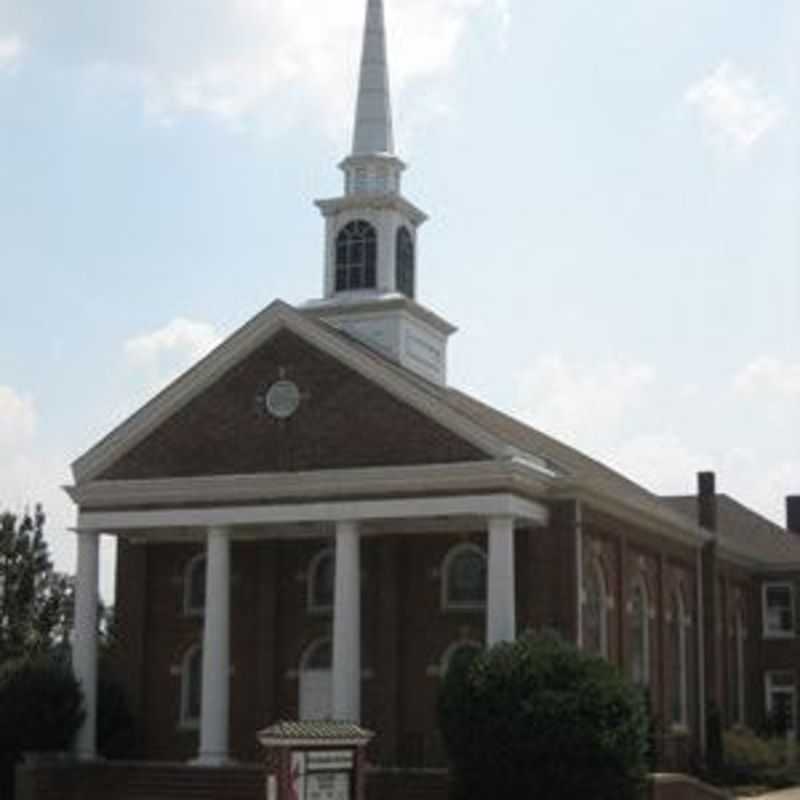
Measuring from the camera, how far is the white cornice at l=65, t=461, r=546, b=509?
38.4 meters

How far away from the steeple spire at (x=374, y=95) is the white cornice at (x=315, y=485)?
39.9 ft

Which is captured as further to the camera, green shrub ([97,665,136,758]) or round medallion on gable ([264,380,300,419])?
green shrub ([97,665,136,758])

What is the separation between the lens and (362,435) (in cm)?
4016

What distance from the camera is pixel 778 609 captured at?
202ft

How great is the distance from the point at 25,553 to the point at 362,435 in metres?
27.8

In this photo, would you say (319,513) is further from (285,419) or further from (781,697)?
(781,697)

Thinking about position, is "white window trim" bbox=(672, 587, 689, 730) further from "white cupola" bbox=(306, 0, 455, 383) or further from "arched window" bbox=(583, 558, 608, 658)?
"white cupola" bbox=(306, 0, 455, 383)

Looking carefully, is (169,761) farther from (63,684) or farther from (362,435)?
(362,435)

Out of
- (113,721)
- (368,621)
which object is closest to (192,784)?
(113,721)

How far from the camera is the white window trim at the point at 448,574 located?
4188cm

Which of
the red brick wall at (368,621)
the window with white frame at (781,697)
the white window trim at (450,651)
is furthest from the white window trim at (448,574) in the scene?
the window with white frame at (781,697)

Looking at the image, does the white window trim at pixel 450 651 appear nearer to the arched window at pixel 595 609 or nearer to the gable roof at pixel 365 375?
the arched window at pixel 595 609

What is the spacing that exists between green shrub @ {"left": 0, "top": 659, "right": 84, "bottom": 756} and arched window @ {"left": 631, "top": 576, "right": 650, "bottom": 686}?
598 inches

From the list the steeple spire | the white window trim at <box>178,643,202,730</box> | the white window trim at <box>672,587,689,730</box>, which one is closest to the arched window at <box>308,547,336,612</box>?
the white window trim at <box>178,643,202,730</box>
